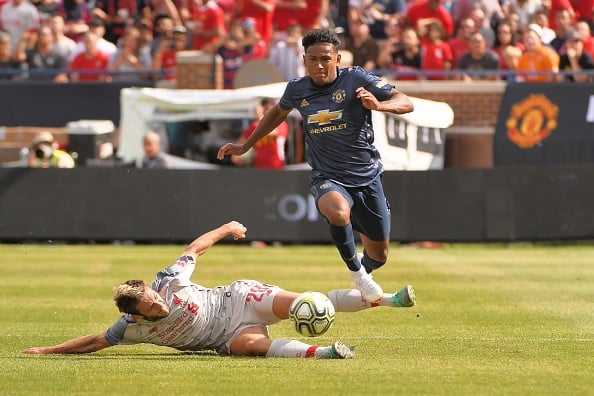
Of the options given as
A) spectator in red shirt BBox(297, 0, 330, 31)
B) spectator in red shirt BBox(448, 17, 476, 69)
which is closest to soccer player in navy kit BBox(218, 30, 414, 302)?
spectator in red shirt BBox(448, 17, 476, 69)

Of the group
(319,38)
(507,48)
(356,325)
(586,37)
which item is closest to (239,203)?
(507,48)

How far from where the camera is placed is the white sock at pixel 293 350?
10633 mm

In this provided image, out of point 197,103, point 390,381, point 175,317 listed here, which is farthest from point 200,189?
point 390,381

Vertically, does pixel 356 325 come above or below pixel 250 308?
below

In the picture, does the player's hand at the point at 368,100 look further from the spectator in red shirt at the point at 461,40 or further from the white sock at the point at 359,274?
the spectator in red shirt at the point at 461,40

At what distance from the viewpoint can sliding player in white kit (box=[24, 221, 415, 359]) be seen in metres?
10.7

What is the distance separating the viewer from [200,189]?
22656 millimetres

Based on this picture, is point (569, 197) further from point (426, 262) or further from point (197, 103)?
point (197, 103)

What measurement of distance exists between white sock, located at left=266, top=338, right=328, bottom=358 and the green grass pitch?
98mm

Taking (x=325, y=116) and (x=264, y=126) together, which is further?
(x=264, y=126)

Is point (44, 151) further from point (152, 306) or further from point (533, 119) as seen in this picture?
point (152, 306)

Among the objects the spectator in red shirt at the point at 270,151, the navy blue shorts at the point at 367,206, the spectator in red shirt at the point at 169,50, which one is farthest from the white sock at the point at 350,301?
the spectator in red shirt at the point at 169,50

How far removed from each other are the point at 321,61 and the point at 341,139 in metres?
0.75

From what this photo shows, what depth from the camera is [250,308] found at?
11.0 metres
